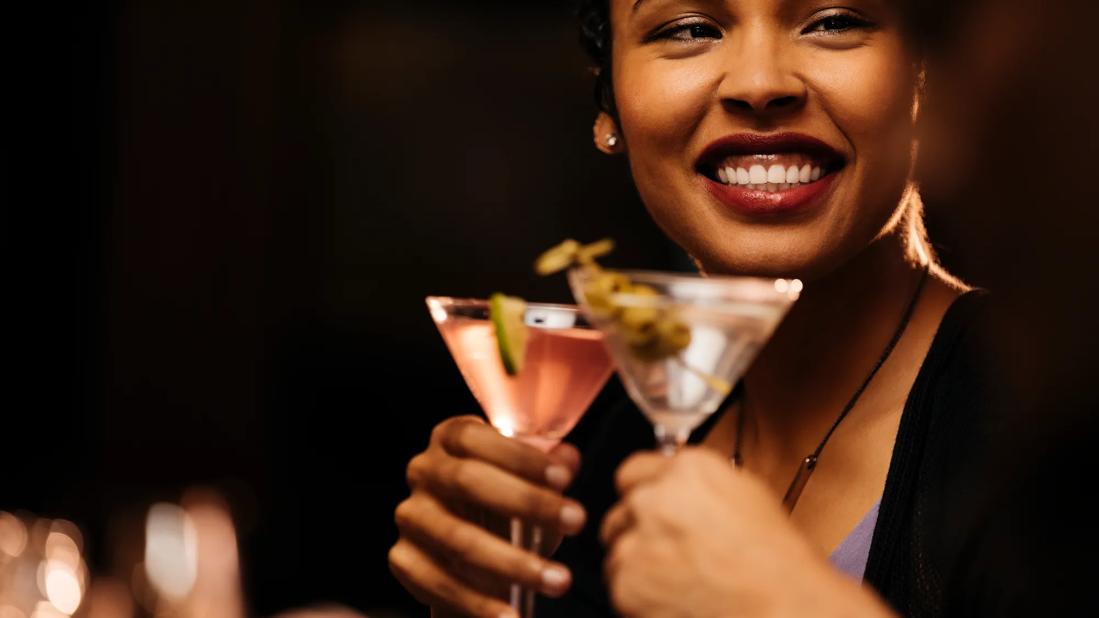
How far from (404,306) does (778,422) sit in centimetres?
314

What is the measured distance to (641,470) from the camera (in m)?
1.22

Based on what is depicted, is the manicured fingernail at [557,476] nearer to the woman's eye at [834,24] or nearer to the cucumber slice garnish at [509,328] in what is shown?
the cucumber slice garnish at [509,328]

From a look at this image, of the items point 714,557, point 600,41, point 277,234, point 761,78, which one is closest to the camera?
point 714,557

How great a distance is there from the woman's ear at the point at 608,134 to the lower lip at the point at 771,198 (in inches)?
14.8

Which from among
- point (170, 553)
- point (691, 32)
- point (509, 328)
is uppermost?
point (691, 32)

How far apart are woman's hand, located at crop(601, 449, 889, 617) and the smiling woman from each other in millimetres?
10

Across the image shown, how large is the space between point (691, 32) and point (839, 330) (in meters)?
0.53

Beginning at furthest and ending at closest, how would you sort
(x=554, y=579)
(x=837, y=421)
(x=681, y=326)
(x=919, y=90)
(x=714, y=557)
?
(x=837, y=421), (x=919, y=90), (x=554, y=579), (x=681, y=326), (x=714, y=557)

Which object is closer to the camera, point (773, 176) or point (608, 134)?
point (773, 176)

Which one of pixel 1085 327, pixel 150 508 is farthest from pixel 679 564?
pixel 150 508

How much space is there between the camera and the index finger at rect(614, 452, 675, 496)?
1.21m

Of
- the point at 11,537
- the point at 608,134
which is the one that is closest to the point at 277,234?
the point at 11,537

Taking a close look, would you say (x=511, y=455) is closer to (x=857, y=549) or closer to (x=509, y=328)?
(x=509, y=328)

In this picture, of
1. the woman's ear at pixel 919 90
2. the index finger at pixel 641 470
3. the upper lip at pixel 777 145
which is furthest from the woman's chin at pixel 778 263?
the index finger at pixel 641 470
